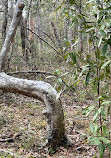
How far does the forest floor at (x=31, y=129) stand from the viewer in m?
3.28

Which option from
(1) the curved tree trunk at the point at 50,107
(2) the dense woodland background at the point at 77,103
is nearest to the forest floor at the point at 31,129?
(2) the dense woodland background at the point at 77,103

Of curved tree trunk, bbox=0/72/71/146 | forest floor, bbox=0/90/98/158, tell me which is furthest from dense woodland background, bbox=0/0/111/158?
curved tree trunk, bbox=0/72/71/146

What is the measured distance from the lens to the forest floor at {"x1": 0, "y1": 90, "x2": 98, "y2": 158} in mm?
3281

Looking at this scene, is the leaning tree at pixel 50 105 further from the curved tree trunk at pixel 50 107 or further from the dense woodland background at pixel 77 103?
the dense woodland background at pixel 77 103

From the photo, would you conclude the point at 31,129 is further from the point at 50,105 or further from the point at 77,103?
the point at 77,103

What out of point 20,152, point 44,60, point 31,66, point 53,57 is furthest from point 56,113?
point 53,57

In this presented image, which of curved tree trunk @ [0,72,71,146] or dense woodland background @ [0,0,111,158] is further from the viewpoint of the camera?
curved tree trunk @ [0,72,71,146]

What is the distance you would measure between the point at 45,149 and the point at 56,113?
64 cm

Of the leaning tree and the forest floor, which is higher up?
the leaning tree

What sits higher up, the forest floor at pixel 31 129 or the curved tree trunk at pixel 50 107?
the curved tree trunk at pixel 50 107

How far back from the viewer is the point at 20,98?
237 inches

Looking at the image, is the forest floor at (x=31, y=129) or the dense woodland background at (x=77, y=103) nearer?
the dense woodland background at (x=77, y=103)

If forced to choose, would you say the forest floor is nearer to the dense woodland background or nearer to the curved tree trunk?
the dense woodland background

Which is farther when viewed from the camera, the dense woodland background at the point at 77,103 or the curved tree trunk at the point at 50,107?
the curved tree trunk at the point at 50,107
